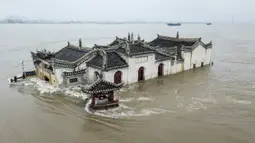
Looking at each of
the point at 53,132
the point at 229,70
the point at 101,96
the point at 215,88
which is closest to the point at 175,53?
the point at 215,88

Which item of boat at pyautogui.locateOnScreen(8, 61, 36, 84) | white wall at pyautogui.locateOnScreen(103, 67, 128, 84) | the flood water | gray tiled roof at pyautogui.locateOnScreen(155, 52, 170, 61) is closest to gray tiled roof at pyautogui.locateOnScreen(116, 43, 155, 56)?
gray tiled roof at pyautogui.locateOnScreen(155, 52, 170, 61)

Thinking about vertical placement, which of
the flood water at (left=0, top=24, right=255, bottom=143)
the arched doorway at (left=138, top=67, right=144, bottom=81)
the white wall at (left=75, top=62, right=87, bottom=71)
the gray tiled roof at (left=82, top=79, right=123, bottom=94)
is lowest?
the flood water at (left=0, top=24, right=255, bottom=143)

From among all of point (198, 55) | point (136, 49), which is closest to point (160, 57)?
point (136, 49)

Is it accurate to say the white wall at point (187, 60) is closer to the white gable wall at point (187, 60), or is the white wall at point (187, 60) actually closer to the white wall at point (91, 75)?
the white gable wall at point (187, 60)

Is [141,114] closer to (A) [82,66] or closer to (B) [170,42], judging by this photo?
(A) [82,66]

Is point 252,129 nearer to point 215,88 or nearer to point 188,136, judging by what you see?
point 188,136

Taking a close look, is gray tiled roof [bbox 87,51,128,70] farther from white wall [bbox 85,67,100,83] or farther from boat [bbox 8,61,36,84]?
boat [bbox 8,61,36,84]

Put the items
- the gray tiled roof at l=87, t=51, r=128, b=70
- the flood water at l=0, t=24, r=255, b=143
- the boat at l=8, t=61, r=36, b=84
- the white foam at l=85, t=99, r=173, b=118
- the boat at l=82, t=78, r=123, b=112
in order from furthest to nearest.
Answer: the boat at l=8, t=61, r=36, b=84, the gray tiled roof at l=87, t=51, r=128, b=70, the white foam at l=85, t=99, r=173, b=118, the boat at l=82, t=78, r=123, b=112, the flood water at l=0, t=24, r=255, b=143
